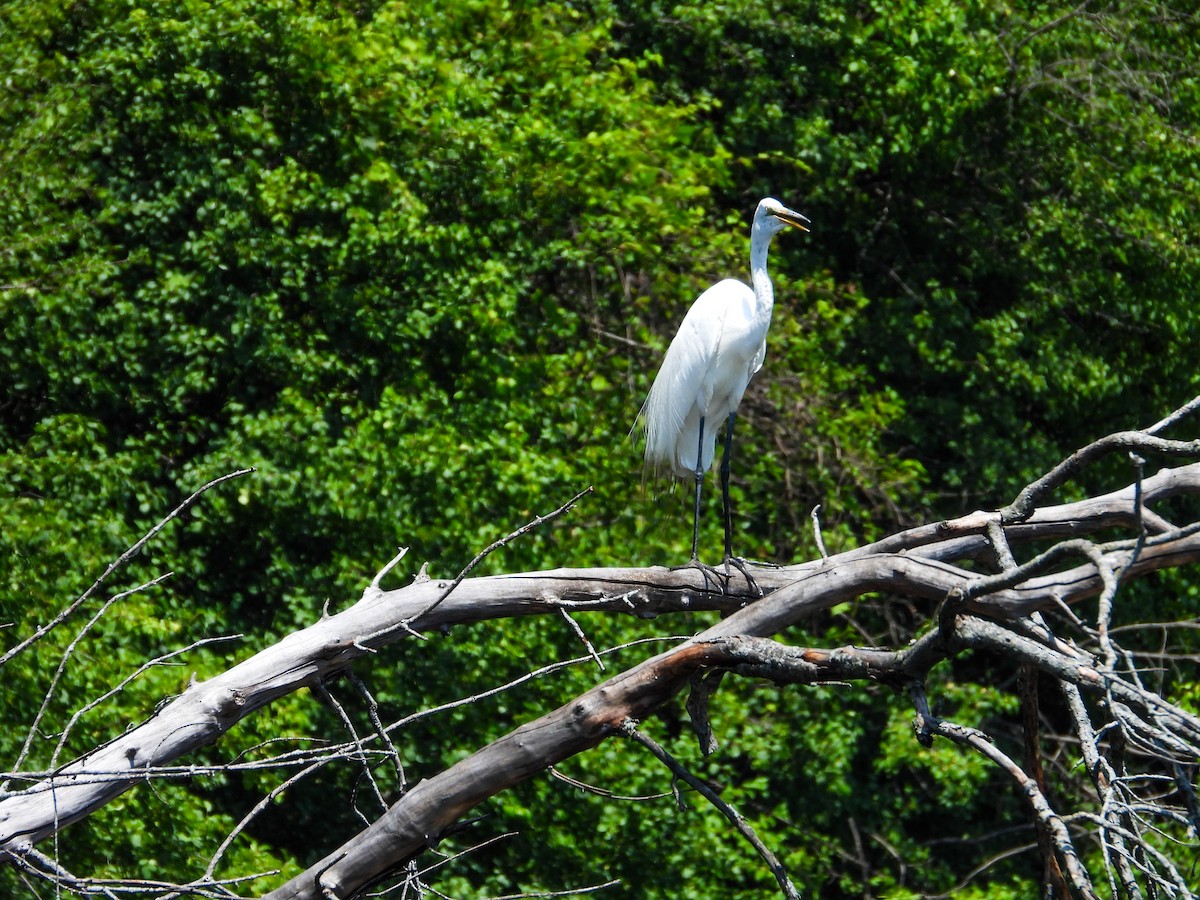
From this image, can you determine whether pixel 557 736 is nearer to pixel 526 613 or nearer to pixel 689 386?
pixel 526 613

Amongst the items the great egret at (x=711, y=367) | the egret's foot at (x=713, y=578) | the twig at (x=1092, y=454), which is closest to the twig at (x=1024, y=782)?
the twig at (x=1092, y=454)

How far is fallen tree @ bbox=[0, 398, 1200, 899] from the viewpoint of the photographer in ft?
7.88

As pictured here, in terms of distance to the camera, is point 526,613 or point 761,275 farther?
point 761,275

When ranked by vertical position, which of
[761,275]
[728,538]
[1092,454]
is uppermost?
[1092,454]

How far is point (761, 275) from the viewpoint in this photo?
487cm

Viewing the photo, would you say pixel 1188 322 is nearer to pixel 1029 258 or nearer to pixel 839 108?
pixel 1029 258

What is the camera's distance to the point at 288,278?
6250mm

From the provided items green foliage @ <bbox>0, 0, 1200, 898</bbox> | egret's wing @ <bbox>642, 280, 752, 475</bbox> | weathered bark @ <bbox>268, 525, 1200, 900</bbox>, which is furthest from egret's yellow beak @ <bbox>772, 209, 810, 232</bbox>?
weathered bark @ <bbox>268, 525, 1200, 900</bbox>

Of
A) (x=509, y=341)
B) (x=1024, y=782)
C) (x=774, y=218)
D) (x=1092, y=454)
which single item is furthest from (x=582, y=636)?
(x=509, y=341)

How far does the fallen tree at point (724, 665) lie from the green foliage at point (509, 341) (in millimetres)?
2251

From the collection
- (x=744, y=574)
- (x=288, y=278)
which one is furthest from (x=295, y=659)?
(x=288, y=278)

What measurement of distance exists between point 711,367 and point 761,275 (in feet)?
1.23

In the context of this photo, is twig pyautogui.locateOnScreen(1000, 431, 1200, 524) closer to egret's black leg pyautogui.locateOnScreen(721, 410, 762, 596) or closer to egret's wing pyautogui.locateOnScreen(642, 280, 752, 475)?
egret's black leg pyautogui.locateOnScreen(721, 410, 762, 596)

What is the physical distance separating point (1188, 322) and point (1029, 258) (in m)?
0.86
